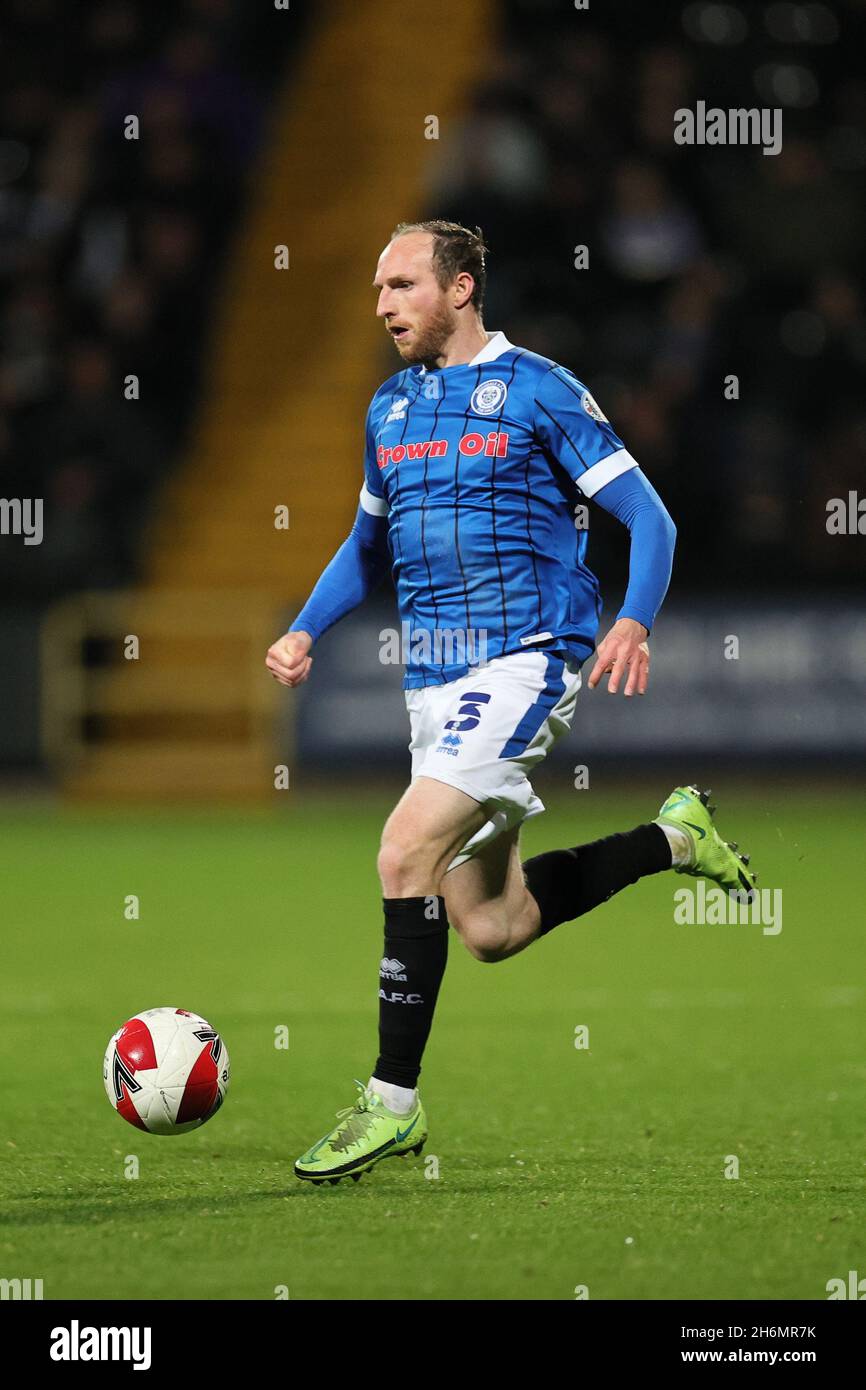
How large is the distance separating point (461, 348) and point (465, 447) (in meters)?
0.30

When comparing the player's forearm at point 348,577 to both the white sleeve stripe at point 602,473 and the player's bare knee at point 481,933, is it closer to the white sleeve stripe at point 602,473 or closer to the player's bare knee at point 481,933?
the white sleeve stripe at point 602,473

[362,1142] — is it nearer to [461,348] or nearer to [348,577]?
[348,577]

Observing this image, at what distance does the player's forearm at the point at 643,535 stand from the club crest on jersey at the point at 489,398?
35cm

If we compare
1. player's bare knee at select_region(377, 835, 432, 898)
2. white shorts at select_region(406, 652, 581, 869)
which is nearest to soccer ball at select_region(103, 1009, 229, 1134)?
player's bare knee at select_region(377, 835, 432, 898)

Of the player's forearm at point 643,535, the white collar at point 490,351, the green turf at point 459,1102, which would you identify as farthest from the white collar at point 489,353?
the green turf at point 459,1102

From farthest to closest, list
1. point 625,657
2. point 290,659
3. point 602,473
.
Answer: point 290,659, point 602,473, point 625,657

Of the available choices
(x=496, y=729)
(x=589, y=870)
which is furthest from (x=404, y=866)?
(x=589, y=870)

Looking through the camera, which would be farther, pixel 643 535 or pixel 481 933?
pixel 481 933

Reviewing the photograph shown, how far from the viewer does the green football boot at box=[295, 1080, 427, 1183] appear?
5.01 meters

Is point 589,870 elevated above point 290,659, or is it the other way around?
point 290,659

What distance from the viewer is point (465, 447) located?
213 inches

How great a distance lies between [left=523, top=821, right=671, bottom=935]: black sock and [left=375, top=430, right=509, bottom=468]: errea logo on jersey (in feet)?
3.79

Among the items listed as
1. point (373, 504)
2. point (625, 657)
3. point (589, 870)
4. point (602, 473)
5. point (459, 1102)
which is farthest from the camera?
point (459, 1102)

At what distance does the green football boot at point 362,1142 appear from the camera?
5012 millimetres
